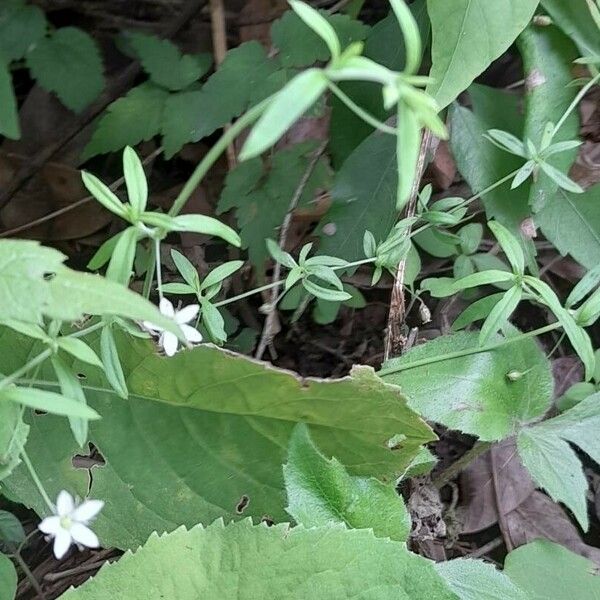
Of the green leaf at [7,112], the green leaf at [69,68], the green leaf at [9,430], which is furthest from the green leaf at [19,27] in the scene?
the green leaf at [9,430]

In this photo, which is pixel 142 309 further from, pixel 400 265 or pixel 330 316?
pixel 330 316

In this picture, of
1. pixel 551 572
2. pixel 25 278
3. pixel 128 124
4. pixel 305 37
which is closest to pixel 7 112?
pixel 128 124

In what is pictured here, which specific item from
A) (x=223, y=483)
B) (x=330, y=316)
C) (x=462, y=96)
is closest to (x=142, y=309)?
(x=223, y=483)

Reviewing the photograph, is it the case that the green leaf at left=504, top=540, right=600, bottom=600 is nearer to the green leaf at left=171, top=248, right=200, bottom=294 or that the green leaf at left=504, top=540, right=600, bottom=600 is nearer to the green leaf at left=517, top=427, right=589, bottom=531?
the green leaf at left=517, top=427, right=589, bottom=531

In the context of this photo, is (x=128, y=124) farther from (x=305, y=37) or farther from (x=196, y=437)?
(x=196, y=437)

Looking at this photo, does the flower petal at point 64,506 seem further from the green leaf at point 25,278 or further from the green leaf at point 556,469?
the green leaf at point 556,469

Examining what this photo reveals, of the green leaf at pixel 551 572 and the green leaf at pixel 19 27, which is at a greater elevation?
the green leaf at pixel 19 27
